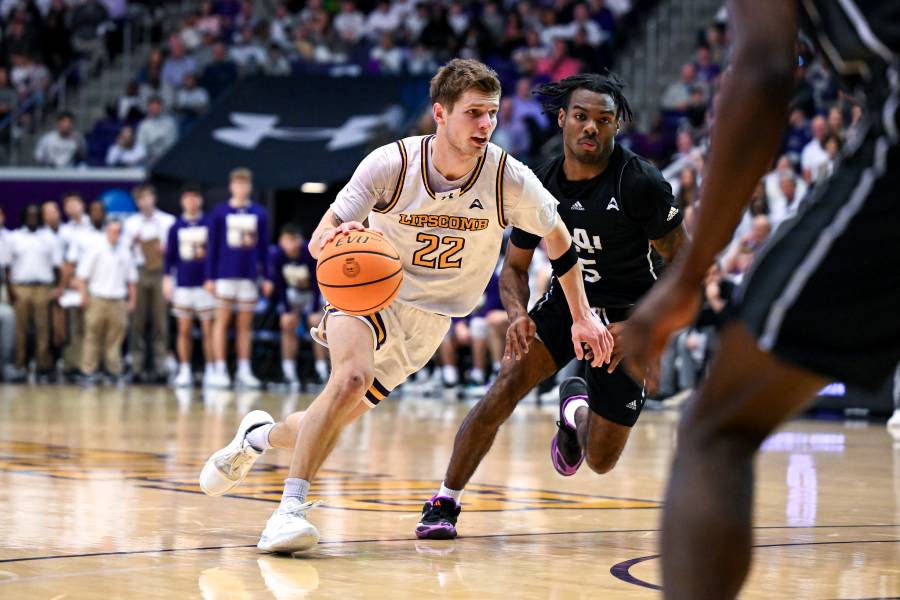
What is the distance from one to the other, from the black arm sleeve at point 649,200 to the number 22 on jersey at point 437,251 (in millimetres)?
927

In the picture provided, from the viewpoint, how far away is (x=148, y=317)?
61.2 ft

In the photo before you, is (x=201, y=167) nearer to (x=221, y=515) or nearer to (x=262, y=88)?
(x=262, y=88)

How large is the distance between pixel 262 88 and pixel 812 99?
→ 8.30m

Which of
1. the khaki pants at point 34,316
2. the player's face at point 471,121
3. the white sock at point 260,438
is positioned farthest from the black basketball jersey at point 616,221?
the khaki pants at point 34,316

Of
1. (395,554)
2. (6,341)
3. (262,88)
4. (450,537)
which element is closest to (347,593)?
(395,554)

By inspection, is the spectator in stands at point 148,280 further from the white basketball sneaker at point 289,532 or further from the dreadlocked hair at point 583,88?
the white basketball sneaker at point 289,532

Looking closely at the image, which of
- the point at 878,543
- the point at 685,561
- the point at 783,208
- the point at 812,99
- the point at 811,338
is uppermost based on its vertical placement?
the point at 812,99

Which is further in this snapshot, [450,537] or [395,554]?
[450,537]

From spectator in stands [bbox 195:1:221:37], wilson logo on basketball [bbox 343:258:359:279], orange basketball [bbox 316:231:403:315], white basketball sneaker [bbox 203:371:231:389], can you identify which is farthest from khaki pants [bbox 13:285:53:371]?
wilson logo on basketball [bbox 343:258:359:279]

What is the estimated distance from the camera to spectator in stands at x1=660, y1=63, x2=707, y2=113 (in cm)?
1842

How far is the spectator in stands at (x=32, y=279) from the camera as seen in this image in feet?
61.0

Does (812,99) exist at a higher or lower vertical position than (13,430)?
higher

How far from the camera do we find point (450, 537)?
5562 mm

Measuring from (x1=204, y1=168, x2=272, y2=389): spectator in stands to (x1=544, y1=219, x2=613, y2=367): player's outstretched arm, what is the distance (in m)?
11.0
